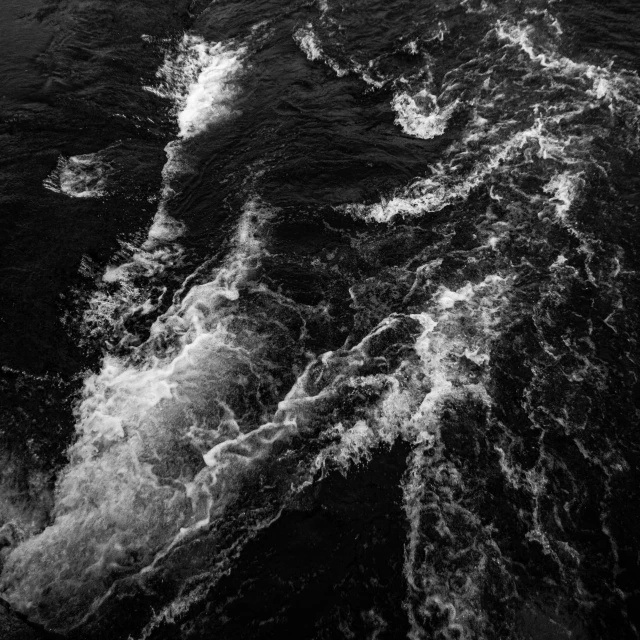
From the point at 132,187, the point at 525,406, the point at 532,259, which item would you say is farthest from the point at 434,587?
the point at 132,187

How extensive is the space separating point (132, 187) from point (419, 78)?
10.6 meters

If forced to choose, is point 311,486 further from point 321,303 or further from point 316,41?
point 316,41

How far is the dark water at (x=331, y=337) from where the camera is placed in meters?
7.67

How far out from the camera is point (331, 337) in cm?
1066

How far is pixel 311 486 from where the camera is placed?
8.66 meters

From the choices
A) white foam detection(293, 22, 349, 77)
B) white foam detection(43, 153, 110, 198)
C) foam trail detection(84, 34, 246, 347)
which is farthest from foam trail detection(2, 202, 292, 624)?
white foam detection(293, 22, 349, 77)

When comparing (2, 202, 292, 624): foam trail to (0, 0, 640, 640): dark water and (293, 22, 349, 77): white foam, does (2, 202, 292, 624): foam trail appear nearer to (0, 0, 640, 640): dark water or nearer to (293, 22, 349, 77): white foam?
(0, 0, 640, 640): dark water

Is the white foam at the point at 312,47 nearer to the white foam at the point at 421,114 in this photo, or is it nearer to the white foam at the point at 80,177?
the white foam at the point at 421,114

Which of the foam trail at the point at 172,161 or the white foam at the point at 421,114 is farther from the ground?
the white foam at the point at 421,114

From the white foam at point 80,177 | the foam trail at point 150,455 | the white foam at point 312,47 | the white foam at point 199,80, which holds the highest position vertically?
the white foam at point 312,47

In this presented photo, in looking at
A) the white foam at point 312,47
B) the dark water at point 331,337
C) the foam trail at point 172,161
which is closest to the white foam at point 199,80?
the foam trail at point 172,161

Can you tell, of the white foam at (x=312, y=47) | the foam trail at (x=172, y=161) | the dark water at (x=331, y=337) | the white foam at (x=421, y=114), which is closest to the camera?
the dark water at (x=331, y=337)

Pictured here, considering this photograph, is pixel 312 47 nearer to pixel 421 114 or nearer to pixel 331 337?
pixel 421 114

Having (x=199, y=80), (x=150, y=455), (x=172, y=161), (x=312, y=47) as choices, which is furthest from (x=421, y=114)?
(x=150, y=455)
